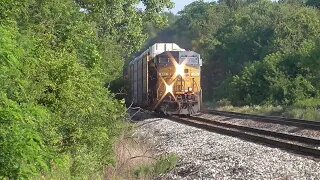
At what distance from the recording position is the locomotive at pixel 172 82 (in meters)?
28.1

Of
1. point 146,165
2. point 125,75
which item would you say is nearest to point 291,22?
point 125,75

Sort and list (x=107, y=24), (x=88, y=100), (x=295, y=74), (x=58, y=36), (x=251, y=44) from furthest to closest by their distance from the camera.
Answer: (x=251, y=44), (x=295, y=74), (x=107, y=24), (x=58, y=36), (x=88, y=100)

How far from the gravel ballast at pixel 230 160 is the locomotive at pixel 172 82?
9.79 meters

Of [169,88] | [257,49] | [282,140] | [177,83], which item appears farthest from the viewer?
[257,49]

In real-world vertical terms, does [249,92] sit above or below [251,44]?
below

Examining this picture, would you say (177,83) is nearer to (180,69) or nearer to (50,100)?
(180,69)

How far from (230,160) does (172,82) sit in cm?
1604

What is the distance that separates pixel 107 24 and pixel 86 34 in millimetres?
13359

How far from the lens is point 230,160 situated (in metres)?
12.3

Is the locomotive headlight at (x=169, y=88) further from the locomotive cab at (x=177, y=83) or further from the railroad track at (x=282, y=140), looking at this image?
the railroad track at (x=282, y=140)

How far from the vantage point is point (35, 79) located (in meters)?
11.0

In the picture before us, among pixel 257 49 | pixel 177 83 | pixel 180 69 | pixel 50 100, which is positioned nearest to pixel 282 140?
pixel 50 100

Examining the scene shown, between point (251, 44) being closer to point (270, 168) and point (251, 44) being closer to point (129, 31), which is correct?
point (129, 31)

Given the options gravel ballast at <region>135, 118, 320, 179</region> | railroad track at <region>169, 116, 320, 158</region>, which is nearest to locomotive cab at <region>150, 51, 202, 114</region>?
railroad track at <region>169, 116, 320, 158</region>
